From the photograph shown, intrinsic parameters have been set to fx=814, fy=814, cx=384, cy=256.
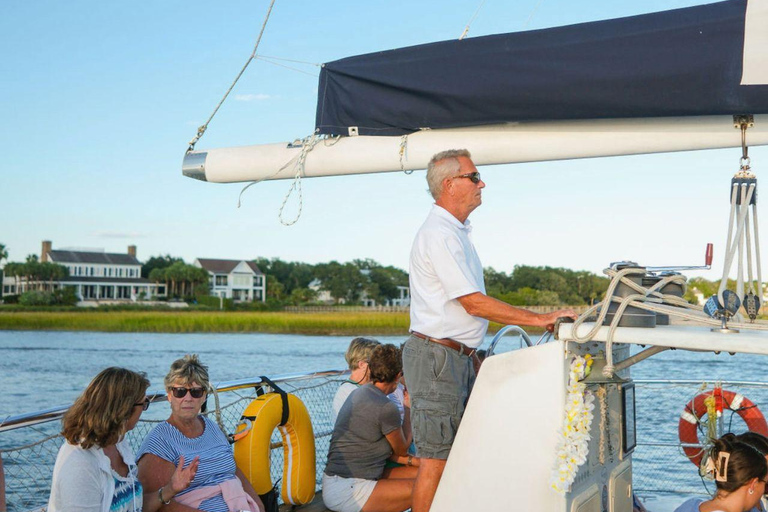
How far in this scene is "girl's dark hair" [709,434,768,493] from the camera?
2.64m

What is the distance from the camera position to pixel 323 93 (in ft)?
12.0

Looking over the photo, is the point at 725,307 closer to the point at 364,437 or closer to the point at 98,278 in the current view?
the point at 364,437

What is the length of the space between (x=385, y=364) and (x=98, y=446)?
1.70 meters

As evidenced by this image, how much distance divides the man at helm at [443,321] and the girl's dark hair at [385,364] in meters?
1.01

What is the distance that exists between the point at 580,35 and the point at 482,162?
66 cm

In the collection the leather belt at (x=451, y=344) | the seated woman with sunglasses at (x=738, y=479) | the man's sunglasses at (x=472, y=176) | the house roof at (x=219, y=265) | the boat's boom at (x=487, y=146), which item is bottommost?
the seated woman with sunglasses at (x=738, y=479)

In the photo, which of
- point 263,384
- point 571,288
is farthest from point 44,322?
point 263,384

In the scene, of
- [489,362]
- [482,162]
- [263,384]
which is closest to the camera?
[489,362]

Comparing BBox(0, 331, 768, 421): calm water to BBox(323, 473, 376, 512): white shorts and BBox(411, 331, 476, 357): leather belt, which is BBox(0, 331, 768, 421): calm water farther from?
BBox(411, 331, 476, 357): leather belt

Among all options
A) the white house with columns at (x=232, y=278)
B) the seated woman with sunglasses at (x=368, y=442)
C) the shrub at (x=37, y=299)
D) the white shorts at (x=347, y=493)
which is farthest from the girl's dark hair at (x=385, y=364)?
the white house with columns at (x=232, y=278)

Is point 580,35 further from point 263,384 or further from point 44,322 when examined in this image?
point 44,322

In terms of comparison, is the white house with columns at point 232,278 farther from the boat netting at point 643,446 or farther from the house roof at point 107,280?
the boat netting at point 643,446

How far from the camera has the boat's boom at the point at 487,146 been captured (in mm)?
3111

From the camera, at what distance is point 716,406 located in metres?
4.01
